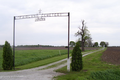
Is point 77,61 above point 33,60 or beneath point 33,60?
above

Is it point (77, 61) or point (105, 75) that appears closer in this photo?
point (105, 75)

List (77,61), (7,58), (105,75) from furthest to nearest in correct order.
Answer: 1. (7,58)
2. (77,61)
3. (105,75)

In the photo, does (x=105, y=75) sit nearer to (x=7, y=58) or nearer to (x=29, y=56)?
(x=7, y=58)

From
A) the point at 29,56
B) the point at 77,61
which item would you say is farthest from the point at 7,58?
the point at 29,56

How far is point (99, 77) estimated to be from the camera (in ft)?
33.0

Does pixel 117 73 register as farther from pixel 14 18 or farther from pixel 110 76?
pixel 14 18

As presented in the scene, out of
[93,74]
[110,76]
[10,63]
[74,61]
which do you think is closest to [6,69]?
[10,63]

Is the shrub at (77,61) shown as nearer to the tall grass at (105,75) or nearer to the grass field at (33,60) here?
the tall grass at (105,75)

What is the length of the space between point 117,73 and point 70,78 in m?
4.29

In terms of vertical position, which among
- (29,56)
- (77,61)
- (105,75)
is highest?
(77,61)

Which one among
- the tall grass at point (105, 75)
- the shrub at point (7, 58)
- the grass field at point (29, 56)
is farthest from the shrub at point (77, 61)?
the grass field at point (29, 56)

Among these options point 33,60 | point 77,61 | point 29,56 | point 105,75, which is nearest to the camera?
point 105,75

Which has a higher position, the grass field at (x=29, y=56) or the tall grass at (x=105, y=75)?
the tall grass at (x=105, y=75)

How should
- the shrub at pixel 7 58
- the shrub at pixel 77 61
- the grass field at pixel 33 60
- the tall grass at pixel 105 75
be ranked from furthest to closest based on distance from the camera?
the grass field at pixel 33 60 → the shrub at pixel 7 58 → the shrub at pixel 77 61 → the tall grass at pixel 105 75
